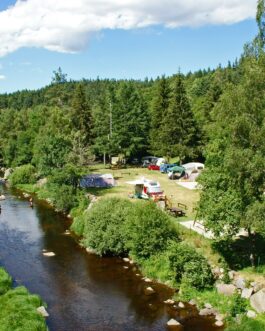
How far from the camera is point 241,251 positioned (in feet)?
98.4

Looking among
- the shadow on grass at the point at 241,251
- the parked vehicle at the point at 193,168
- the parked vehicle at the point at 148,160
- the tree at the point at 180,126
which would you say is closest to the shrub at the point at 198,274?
the shadow on grass at the point at 241,251

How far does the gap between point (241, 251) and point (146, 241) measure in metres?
6.87

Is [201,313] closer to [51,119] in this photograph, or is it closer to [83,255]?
[83,255]

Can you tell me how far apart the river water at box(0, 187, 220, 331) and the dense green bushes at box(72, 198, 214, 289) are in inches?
43.4

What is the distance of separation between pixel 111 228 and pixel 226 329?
14234 millimetres

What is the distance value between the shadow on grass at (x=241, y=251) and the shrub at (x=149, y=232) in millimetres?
3670

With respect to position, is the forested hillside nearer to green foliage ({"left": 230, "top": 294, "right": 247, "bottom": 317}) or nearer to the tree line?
the tree line

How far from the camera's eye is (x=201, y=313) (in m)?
25.1

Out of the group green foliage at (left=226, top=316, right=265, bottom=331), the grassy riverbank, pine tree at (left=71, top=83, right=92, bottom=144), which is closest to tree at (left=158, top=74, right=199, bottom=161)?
pine tree at (left=71, top=83, right=92, bottom=144)

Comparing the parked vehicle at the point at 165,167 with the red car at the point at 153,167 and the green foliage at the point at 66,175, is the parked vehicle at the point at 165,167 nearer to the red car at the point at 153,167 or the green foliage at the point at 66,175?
the red car at the point at 153,167

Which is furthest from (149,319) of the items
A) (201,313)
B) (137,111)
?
(137,111)

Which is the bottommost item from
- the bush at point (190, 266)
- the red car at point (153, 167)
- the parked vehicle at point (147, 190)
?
the bush at point (190, 266)

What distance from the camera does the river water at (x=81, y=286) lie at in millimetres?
24281

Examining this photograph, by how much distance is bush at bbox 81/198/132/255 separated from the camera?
34.1m
